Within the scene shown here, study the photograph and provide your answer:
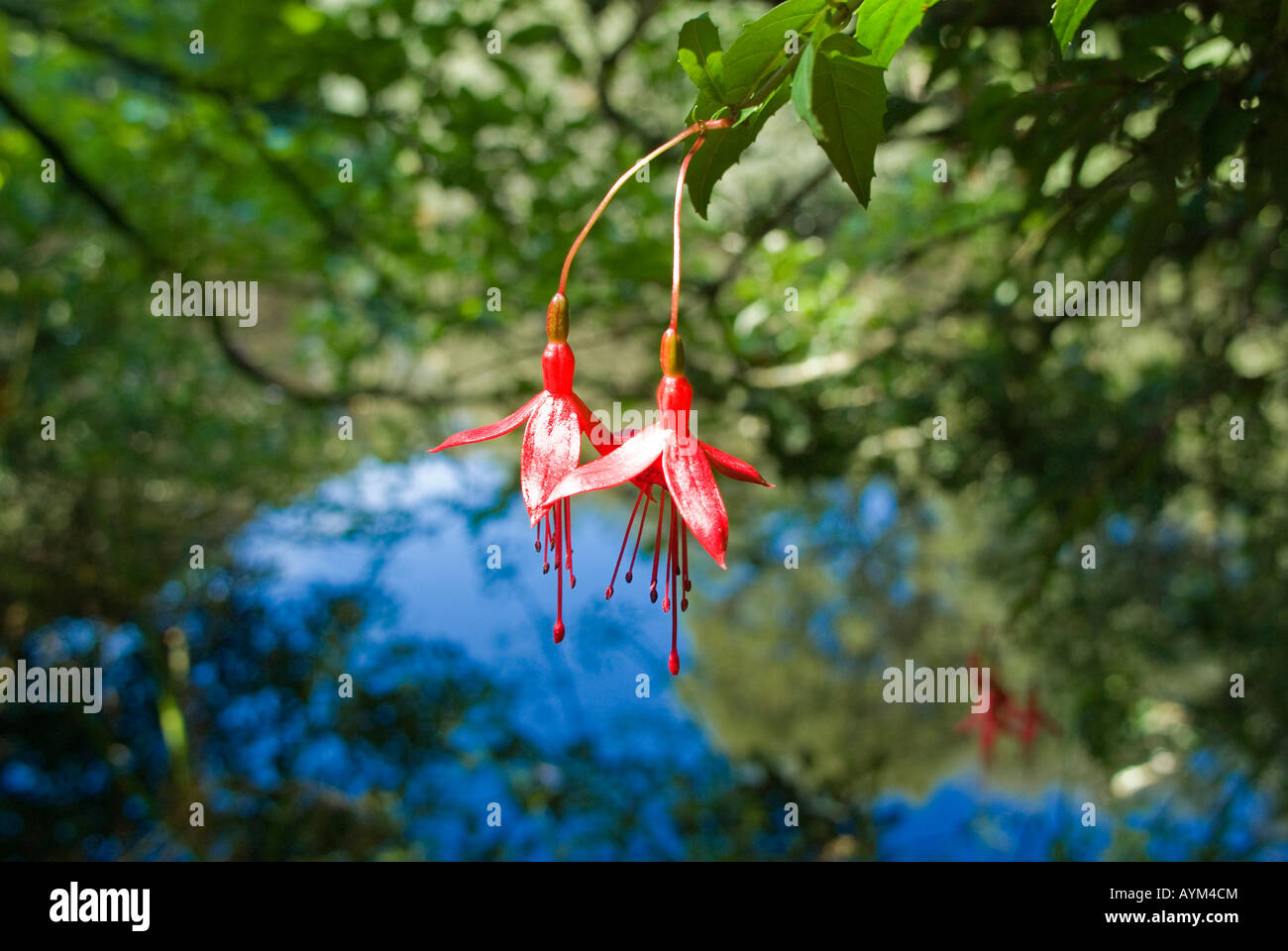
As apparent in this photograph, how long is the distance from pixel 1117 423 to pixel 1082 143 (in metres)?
1.25

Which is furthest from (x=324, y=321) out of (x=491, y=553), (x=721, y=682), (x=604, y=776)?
(x=721, y=682)

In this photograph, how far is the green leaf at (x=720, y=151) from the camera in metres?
0.47

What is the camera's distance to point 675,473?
439 millimetres

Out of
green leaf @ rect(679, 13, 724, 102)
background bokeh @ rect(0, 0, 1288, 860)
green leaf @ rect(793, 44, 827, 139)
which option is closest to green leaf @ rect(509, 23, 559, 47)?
background bokeh @ rect(0, 0, 1288, 860)

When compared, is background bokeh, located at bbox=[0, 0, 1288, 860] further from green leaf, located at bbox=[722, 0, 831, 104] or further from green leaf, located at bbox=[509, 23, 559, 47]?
green leaf, located at bbox=[722, 0, 831, 104]

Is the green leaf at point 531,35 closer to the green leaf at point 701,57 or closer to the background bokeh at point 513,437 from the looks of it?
the background bokeh at point 513,437

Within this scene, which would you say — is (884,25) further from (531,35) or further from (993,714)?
(993,714)

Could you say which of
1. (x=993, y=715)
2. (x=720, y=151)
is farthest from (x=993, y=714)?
(x=720, y=151)

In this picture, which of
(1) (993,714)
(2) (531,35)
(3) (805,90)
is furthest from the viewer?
(1) (993,714)

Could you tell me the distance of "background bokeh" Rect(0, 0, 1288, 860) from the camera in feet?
5.12

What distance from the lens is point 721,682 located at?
3.22 metres

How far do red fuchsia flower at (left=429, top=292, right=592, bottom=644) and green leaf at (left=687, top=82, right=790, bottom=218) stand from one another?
91 millimetres

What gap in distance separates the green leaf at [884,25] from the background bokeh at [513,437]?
889 mm

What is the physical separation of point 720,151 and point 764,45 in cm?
6
